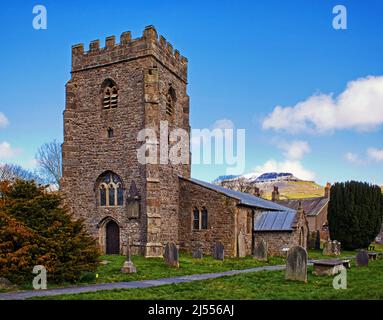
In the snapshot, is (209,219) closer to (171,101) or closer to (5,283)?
(171,101)

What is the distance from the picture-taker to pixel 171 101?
27922 mm

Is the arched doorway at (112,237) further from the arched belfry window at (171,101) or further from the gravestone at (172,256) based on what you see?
the arched belfry window at (171,101)

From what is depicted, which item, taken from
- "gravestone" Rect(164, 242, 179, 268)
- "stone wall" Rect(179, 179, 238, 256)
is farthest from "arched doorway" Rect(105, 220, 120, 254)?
"gravestone" Rect(164, 242, 179, 268)

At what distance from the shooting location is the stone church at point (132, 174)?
79.9 feet

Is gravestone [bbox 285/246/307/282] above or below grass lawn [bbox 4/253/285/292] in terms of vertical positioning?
above

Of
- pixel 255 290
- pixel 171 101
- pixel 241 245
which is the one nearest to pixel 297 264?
pixel 255 290

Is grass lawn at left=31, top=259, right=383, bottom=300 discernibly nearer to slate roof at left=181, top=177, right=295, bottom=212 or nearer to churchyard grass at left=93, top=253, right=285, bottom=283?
churchyard grass at left=93, top=253, right=285, bottom=283

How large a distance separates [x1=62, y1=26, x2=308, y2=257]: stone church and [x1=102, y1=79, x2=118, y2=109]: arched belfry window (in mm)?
65

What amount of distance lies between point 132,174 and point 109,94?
18.9 feet

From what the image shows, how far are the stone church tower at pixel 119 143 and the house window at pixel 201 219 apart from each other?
4.27ft

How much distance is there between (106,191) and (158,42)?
10.2m

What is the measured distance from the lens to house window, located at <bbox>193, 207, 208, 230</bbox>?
2603cm

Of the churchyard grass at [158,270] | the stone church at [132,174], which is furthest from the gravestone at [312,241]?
the churchyard grass at [158,270]
